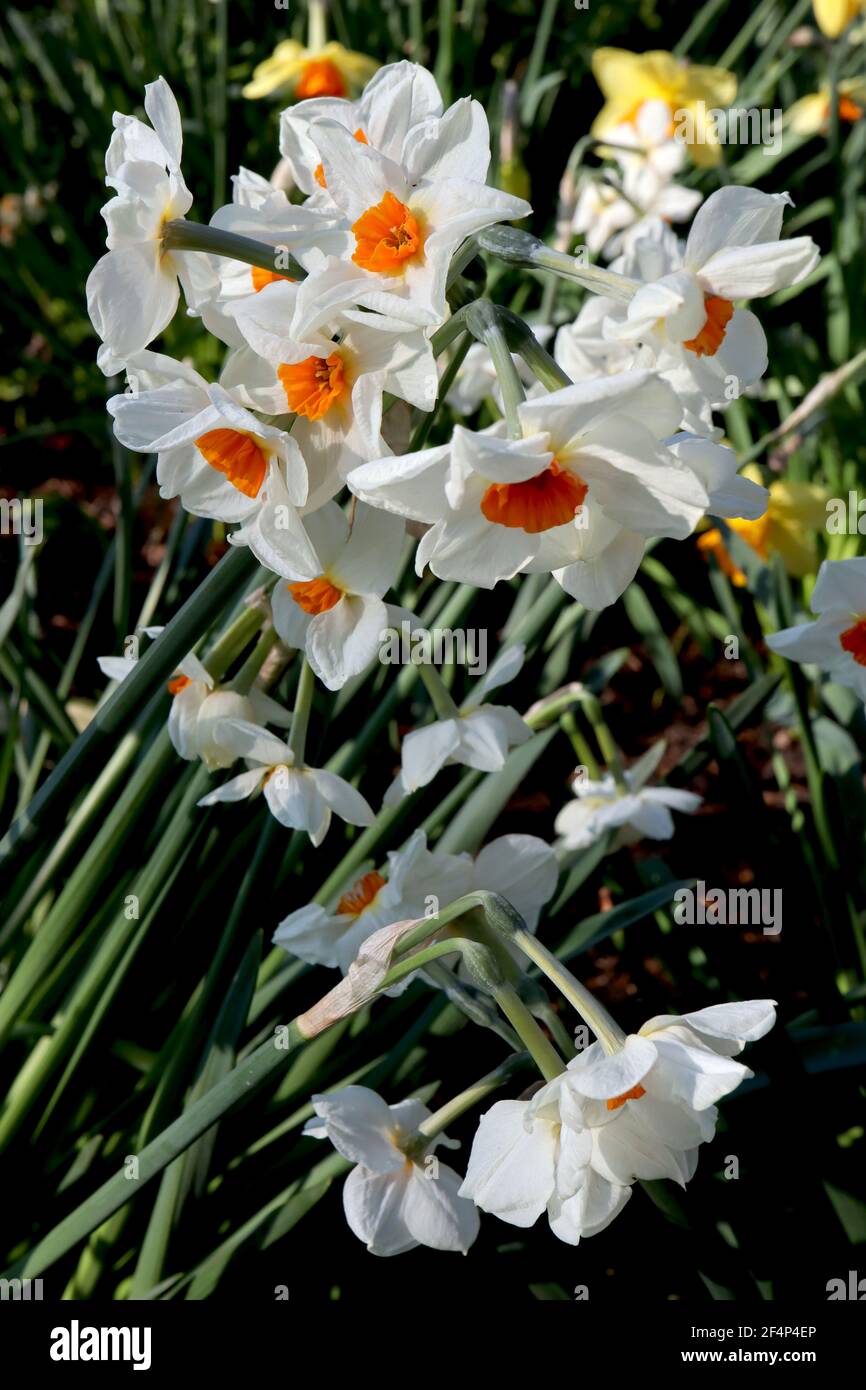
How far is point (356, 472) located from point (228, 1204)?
1013 mm

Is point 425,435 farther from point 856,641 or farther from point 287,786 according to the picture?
point 856,641

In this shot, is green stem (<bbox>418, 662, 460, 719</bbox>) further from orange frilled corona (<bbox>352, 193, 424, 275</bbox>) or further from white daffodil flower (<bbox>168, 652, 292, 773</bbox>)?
orange frilled corona (<bbox>352, 193, 424, 275</bbox>)

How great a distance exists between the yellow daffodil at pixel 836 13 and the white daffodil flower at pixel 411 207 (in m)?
2.39

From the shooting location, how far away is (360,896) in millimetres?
1167

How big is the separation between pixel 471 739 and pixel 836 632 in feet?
1.37

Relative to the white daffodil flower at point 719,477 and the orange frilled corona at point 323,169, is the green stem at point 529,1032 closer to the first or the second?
the white daffodil flower at point 719,477

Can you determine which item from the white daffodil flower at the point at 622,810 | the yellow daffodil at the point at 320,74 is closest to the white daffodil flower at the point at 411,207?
the white daffodil flower at the point at 622,810

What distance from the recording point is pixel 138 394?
2.75 ft

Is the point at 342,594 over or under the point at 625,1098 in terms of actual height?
over

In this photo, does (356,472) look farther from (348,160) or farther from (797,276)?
(797,276)

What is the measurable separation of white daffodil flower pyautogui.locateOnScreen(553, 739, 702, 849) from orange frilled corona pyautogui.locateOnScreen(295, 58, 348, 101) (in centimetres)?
193

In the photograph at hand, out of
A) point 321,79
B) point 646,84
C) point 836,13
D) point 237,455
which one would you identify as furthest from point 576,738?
point 836,13

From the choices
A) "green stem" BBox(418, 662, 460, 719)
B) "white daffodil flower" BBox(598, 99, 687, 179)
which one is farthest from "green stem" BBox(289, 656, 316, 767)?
"white daffodil flower" BBox(598, 99, 687, 179)

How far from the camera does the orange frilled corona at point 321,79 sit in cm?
273
